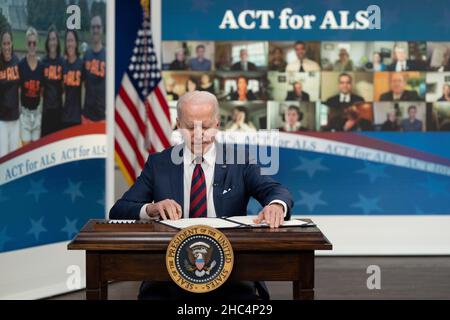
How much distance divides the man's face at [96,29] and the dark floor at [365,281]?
186 cm

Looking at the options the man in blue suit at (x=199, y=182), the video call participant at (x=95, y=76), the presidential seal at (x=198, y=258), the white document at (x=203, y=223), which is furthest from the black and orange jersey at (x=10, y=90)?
the presidential seal at (x=198, y=258)

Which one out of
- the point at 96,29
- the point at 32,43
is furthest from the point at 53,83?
the point at 96,29

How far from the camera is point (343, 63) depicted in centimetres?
827

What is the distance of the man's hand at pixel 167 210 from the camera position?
3273 millimetres

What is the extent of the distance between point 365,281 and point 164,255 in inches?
170

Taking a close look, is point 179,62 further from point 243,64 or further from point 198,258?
point 198,258

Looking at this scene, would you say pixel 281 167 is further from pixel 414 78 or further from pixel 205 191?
pixel 205 191

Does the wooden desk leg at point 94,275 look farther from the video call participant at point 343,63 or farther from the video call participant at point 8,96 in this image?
the video call participant at point 343,63

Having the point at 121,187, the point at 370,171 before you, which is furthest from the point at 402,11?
the point at 121,187

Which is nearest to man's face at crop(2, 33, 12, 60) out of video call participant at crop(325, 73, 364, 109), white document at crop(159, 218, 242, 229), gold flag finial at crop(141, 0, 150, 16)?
gold flag finial at crop(141, 0, 150, 16)

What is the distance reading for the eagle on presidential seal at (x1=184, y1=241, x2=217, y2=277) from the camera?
110 inches

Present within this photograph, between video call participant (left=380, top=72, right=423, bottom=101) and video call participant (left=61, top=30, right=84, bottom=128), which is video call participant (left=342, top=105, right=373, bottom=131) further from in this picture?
video call participant (left=61, top=30, right=84, bottom=128)

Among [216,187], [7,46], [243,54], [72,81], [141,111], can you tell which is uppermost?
[243,54]
